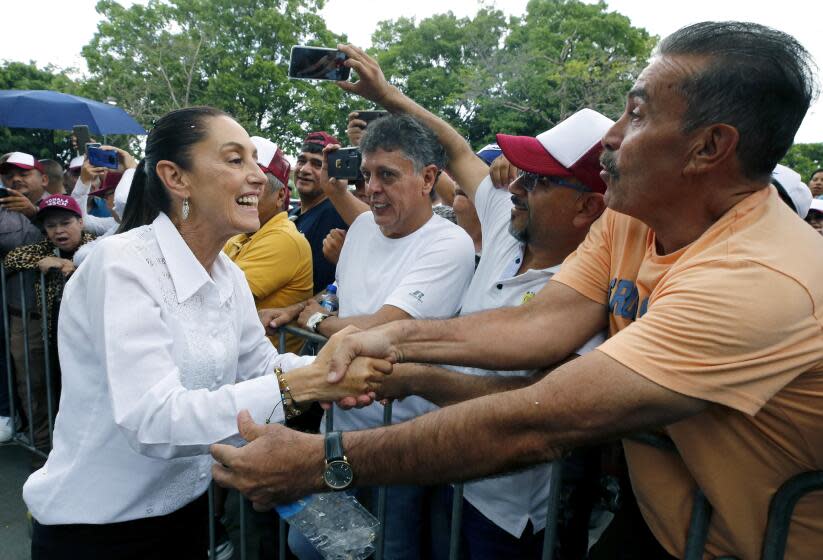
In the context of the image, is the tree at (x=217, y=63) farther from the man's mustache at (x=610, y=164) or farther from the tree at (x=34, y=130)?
the man's mustache at (x=610, y=164)

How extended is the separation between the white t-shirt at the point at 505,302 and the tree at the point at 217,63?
27892 millimetres

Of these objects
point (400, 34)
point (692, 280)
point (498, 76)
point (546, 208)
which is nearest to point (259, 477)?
point (692, 280)

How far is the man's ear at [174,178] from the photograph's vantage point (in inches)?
81.7

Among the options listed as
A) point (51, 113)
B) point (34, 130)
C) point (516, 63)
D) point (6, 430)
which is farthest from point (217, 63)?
point (6, 430)

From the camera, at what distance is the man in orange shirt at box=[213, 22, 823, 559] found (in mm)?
1269

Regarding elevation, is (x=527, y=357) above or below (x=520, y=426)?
below

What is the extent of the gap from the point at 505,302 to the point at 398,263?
749 millimetres

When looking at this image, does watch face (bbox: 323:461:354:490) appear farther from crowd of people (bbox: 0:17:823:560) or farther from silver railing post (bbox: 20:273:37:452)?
silver railing post (bbox: 20:273:37:452)

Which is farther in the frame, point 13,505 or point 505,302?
point 13,505

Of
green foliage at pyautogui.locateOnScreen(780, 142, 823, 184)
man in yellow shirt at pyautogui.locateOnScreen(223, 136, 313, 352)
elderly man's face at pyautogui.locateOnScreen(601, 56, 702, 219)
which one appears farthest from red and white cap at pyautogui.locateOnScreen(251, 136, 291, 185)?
green foliage at pyautogui.locateOnScreen(780, 142, 823, 184)

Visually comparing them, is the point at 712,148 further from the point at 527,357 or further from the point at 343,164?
Result: the point at 343,164

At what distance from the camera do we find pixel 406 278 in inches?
114

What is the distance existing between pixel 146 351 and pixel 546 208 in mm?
1702

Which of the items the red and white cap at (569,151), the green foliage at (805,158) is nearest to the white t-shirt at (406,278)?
the red and white cap at (569,151)
